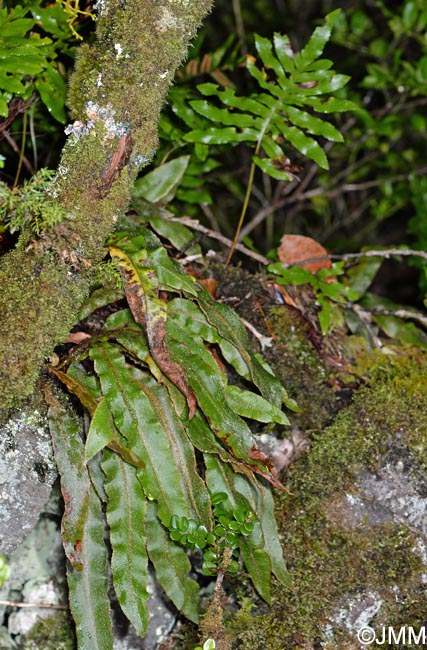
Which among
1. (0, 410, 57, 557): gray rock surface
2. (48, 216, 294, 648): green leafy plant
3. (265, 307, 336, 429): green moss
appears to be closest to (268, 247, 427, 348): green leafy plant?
(265, 307, 336, 429): green moss

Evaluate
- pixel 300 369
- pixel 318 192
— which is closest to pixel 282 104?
pixel 300 369

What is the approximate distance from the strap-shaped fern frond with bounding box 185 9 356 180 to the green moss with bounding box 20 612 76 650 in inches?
72.8

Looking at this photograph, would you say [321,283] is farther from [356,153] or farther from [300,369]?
[356,153]

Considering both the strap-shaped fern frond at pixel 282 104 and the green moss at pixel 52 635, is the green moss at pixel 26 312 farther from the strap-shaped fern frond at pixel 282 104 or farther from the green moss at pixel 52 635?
the strap-shaped fern frond at pixel 282 104

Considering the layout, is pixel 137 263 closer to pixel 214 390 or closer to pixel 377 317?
pixel 214 390

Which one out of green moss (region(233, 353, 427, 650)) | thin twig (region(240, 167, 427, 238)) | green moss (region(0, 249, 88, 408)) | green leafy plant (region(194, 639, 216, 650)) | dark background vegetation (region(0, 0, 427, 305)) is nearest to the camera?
green leafy plant (region(194, 639, 216, 650))

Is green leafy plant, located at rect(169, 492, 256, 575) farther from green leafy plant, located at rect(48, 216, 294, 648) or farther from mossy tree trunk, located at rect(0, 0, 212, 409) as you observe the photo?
mossy tree trunk, located at rect(0, 0, 212, 409)

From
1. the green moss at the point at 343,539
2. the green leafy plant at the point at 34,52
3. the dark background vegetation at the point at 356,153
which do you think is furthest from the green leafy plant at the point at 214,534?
the dark background vegetation at the point at 356,153

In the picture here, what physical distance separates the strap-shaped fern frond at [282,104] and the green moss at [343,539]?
3.33 ft

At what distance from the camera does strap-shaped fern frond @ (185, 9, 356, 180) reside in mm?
2518

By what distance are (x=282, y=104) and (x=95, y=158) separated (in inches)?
39.3

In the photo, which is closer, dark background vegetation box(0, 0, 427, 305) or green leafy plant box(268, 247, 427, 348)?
green leafy plant box(268, 247, 427, 348)

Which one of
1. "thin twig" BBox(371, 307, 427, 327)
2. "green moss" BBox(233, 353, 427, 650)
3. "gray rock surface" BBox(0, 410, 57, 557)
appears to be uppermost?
"gray rock surface" BBox(0, 410, 57, 557)

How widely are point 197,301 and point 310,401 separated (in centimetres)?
63
